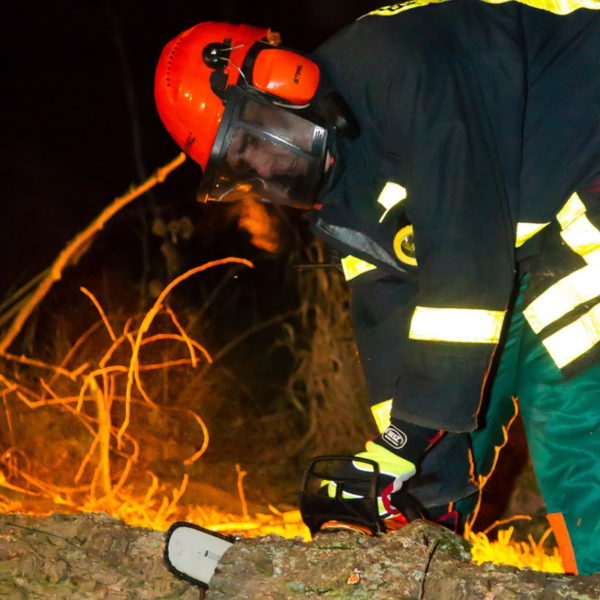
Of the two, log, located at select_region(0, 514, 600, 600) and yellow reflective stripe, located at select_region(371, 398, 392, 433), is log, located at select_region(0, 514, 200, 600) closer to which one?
log, located at select_region(0, 514, 600, 600)

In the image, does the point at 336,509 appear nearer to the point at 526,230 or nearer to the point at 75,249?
the point at 526,230

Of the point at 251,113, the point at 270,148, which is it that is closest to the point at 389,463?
the point at 270,148

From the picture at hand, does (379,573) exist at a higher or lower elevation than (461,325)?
lower

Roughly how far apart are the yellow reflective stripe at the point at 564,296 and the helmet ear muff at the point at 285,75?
928mm

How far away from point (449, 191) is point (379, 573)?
3.21ft

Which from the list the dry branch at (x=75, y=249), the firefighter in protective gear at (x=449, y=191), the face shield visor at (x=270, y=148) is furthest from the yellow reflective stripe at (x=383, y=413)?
the dry branch at (x=75, y=249)

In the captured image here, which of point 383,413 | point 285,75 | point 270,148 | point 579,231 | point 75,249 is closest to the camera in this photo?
point 579,231

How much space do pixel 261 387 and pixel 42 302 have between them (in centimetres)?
164

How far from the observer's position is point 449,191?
226cm

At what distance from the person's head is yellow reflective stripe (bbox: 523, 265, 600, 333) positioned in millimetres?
769

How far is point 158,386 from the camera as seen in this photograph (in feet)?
18.6

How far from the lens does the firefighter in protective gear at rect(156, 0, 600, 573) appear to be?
2.28m

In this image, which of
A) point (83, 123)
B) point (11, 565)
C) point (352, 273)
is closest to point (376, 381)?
point (352, 273)

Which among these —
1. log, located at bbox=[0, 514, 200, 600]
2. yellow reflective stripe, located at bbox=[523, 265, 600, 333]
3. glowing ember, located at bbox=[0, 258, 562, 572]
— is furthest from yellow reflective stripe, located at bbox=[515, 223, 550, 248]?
glowing ember, located at bbox=[0, 258, 562, 572]
